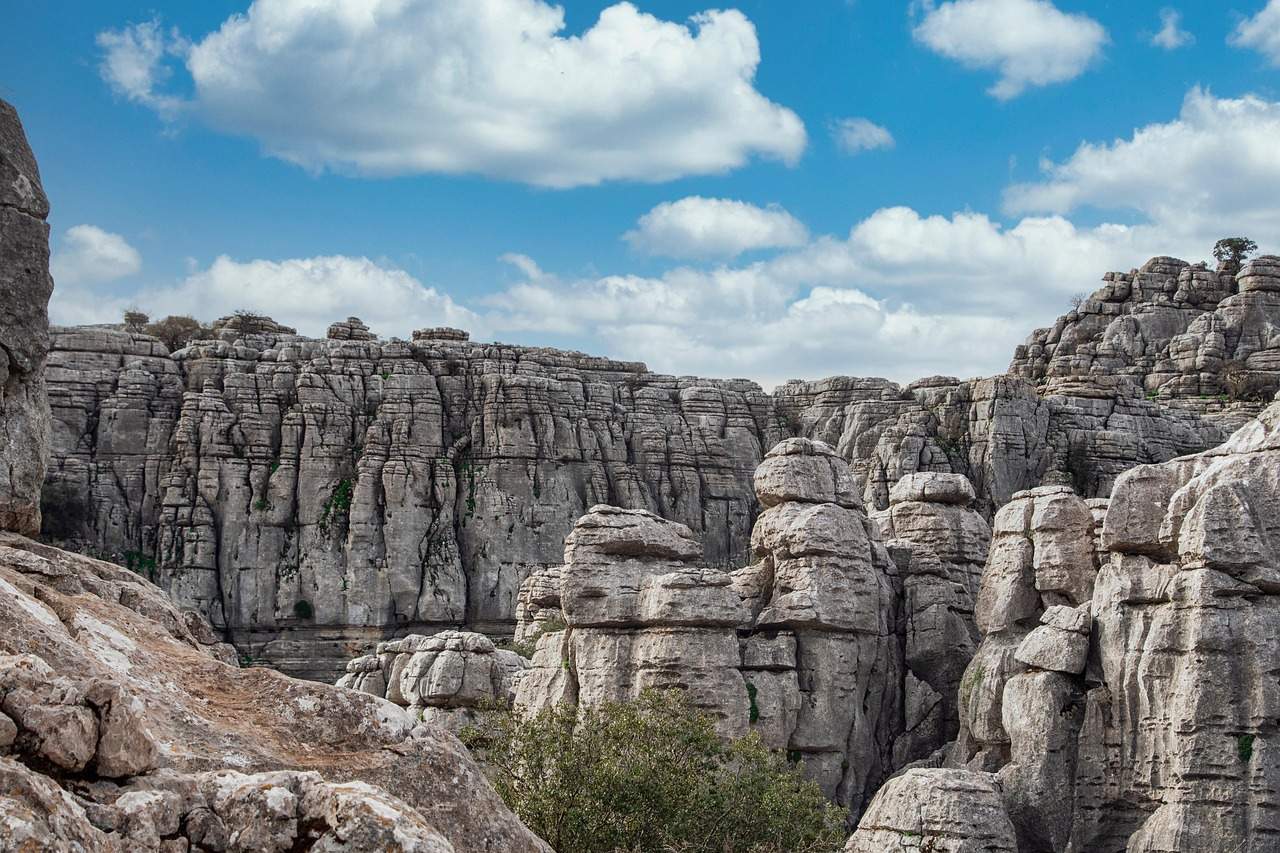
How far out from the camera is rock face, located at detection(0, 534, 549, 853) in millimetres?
8211

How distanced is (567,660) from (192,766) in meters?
27.8

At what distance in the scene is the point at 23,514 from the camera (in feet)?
50.2

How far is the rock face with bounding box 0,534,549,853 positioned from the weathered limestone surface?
17719 millimetres

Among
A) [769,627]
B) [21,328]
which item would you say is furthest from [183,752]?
[769,627]

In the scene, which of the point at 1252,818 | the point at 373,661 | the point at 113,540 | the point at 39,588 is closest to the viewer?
the point at 39,588

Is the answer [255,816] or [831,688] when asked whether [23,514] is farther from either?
[831,688]

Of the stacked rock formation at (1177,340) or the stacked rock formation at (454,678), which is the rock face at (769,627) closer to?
the stacked rock formation at (454,678)

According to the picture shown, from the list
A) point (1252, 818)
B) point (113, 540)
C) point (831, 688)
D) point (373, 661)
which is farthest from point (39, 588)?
point (113, 540)

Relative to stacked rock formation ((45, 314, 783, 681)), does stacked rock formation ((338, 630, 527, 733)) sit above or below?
below

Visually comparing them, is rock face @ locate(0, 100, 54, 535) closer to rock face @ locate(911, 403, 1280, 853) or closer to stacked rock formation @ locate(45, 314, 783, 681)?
rock face @ locate(911, 403, 1280, 853)

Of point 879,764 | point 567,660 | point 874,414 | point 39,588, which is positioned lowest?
point 879,764

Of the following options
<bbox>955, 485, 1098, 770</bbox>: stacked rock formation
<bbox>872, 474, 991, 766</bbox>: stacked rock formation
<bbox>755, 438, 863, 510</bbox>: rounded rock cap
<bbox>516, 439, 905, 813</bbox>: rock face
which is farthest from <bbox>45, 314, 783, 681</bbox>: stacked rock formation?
<bbox>955, 485, 1098, 770</bbox>: stacked rock formation

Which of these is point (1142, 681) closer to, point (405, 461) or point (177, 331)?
point (405, 461)

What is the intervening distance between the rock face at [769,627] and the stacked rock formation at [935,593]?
→ 18.1 inches
